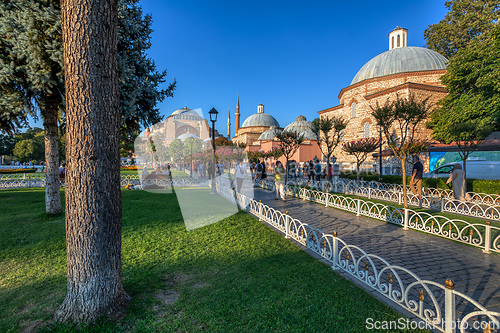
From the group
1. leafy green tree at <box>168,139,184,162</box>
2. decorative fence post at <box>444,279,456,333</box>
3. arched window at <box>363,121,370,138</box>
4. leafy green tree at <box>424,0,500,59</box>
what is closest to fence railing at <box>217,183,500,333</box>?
decorative fence post at <box>444,279,456,333</box>

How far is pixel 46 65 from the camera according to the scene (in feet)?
19.1

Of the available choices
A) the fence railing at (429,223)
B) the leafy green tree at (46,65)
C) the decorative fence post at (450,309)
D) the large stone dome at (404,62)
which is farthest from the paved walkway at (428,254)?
the large stone dome at (404,62)

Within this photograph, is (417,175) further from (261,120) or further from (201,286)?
(261,120)

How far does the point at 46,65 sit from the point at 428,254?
9351 millimetres

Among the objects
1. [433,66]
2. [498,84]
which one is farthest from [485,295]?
[433,66]

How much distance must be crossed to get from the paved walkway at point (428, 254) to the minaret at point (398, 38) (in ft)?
105

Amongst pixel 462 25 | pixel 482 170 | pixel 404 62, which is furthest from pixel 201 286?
pixel 462 25

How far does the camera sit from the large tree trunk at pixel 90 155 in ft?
8.45

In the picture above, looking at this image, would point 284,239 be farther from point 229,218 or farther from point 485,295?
point 485,295

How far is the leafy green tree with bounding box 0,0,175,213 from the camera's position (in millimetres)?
5590

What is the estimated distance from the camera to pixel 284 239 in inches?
215

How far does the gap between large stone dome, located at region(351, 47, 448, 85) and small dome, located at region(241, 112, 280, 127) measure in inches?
1311

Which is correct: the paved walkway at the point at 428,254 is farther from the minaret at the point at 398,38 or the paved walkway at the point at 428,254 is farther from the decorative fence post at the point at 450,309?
the minaret at the point at 398,38

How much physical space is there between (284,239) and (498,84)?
2080 centimetres
